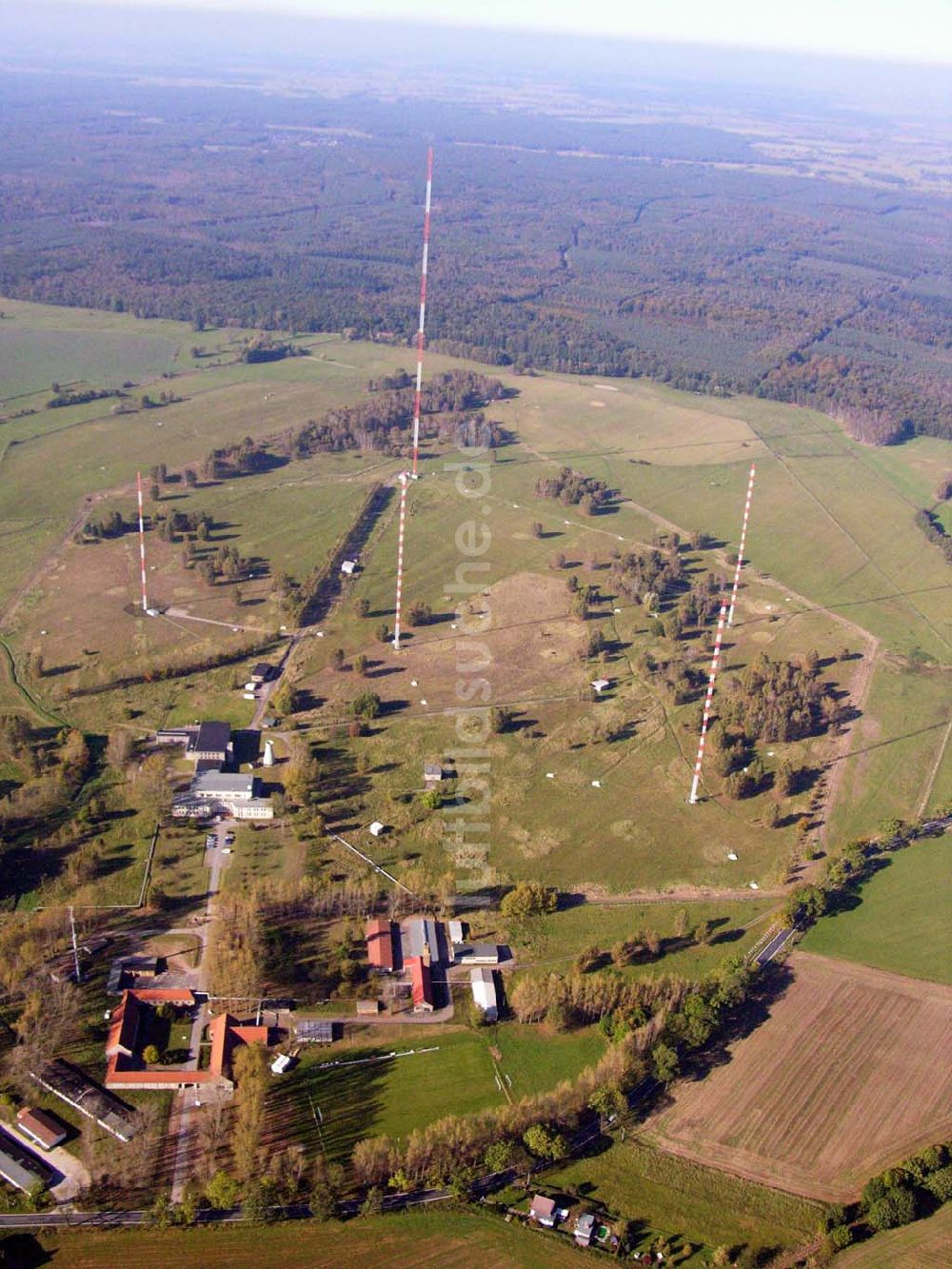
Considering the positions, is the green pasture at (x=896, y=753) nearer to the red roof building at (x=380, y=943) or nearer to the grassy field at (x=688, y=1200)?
the grassy field at (x=688, y=1200)

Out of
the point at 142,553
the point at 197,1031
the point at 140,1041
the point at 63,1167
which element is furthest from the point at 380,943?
the point at 142,553

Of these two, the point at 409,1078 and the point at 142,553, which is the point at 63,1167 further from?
the point at 142,553

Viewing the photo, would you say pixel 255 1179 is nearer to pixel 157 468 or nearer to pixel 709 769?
pixel 709 769

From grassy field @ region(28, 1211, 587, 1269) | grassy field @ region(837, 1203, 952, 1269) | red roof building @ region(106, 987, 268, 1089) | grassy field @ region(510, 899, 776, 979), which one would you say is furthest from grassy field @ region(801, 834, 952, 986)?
red roof building @ region(106, 987, 268, 1089)

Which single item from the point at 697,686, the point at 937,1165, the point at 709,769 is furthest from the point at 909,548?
the point at 937,1165

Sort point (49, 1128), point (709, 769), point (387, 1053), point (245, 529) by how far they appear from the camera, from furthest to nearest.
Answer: point (245, 529) → point (709, 769) → point (387, 1053) → point (49, 1128)

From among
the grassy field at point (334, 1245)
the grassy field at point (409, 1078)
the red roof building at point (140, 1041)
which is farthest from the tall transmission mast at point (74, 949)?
the grassy field at point (334, 1245)
